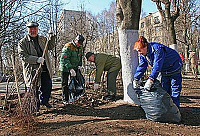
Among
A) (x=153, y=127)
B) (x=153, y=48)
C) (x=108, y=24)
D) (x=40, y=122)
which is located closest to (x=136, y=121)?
(x=153, y=127)

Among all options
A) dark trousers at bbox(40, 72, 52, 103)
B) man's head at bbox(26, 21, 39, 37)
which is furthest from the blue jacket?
man's head at bbox(26, 21, 39, 37)

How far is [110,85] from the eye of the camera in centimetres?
452

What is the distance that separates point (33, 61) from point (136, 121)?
2.04m

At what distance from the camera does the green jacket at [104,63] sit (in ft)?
13.8

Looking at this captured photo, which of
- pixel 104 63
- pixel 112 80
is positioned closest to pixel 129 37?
pixel 104 63

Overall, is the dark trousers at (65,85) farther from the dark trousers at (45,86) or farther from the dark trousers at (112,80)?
the dark trousers at (112,80)

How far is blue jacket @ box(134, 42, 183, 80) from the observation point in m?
2.94

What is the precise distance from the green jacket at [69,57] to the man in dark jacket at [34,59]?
0.34 m

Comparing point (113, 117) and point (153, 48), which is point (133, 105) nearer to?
point (113, 117)

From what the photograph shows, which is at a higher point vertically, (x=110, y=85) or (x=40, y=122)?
(x=110, y=85)

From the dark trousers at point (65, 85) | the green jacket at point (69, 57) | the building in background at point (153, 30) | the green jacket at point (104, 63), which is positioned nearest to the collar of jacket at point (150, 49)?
the green jacket at point (104, 63)

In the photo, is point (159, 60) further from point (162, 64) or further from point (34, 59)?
point (34, 59)

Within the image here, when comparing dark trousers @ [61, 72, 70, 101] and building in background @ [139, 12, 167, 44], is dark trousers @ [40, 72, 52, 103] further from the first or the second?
building in background @ [139, 12, 167, 44]

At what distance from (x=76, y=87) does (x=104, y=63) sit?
898mm
